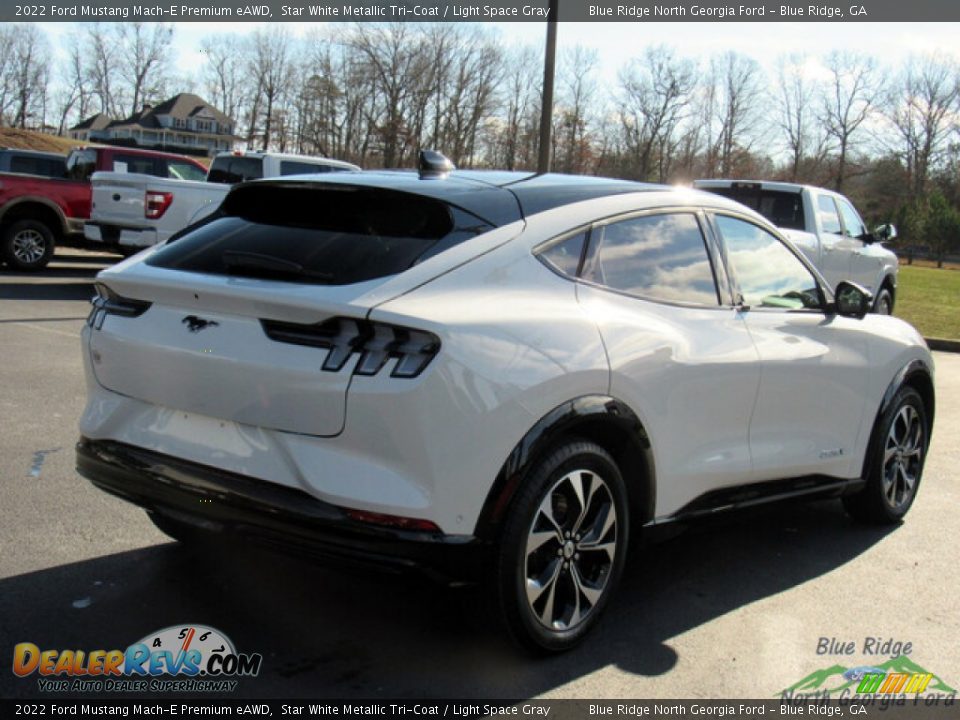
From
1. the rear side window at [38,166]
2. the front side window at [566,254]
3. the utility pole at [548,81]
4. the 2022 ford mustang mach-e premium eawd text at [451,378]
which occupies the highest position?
the utility pole at [548,81]

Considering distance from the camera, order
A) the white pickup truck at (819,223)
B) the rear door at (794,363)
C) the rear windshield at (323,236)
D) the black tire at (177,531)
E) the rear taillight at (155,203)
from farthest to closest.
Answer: the rear taillight at (155,203) < the white pickup truck at (819,223) < the rear door at (794,363) < the black tire at (177,531) < the rear windshield at (323,236)

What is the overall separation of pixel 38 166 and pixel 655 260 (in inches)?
595

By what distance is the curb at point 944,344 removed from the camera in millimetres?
13961

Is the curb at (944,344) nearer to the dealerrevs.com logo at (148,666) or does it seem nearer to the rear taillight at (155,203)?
the rear taillight at (155,203)

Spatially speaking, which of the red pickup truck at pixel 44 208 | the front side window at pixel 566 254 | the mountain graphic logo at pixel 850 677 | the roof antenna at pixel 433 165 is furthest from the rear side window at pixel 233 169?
the mountain graphic logo at pixel 850 677

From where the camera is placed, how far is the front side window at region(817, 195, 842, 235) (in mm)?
12406

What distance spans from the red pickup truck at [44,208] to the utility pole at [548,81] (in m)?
7.23

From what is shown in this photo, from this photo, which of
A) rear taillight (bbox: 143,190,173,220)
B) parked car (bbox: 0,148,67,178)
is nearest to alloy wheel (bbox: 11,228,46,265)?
parked car (bbox: 0,148,67,178)

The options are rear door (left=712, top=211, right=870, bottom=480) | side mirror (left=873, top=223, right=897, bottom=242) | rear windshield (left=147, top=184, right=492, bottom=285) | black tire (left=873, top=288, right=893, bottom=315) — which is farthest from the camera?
black tire (left=873, top=288, right=893, bottom=315)

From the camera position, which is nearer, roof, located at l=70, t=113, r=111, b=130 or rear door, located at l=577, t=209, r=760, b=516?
rear door, located at l=577, t=209, r=760, b=516

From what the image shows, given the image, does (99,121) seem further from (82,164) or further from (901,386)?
(901,386)

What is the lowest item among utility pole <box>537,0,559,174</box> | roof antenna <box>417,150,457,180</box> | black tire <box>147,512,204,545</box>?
black tire <box>147,512,204,545</box>

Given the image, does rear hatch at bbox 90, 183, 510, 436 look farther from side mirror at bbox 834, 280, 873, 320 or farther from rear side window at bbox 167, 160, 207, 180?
rear side window at bbox 167, 160, 207, 180

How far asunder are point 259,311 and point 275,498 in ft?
1.99
